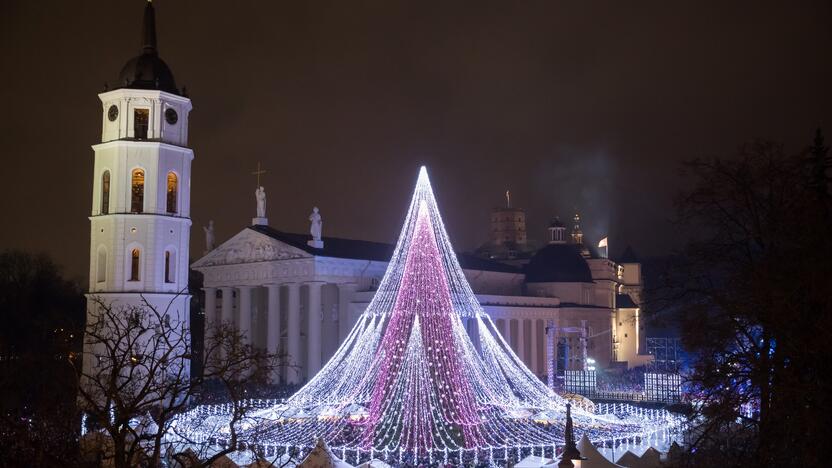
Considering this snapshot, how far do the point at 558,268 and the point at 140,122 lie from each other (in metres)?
50.2

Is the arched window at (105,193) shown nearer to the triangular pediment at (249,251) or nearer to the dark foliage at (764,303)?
the triangular pediment at (249,251)

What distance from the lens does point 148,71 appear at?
57.5 metres

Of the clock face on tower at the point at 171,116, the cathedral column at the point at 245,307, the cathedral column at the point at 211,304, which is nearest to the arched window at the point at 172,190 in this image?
the clock face on tower at the point at 171,116

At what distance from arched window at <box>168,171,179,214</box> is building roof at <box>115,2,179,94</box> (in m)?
4.72

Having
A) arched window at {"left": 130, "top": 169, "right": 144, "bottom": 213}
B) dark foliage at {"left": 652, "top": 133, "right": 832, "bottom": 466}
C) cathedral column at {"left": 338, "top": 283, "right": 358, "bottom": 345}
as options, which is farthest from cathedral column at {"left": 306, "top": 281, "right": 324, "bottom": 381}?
dark foliage at {"left": 652, "top": 133, "right": 832, "bottom": 466}

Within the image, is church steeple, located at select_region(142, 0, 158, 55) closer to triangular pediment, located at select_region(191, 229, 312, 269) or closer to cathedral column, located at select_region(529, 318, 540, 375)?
triangular pediment, located at select_region(191, 229, 312, 269)

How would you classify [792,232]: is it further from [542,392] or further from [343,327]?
[343,327]

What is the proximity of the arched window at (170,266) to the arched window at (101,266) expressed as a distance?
10.9 ft

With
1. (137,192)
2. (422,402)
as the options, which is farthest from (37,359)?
(137,192)

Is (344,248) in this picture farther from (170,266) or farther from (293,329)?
(170,266)

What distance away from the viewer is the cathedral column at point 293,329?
229 feet

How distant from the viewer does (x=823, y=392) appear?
20562 mm

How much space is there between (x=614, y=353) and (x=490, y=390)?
6846 centimetres

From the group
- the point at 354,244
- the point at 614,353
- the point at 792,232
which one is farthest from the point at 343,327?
the point at 792,232
